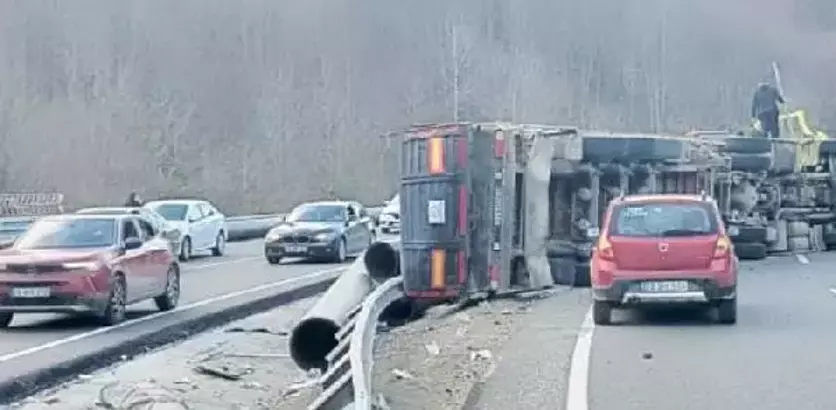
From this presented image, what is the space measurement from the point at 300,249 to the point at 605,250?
1639cm

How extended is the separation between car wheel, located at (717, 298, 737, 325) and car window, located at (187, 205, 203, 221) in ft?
70.5

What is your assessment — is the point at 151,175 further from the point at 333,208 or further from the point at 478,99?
the point at 333,208

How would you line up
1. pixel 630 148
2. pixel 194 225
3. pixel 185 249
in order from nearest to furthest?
pixel 630 148 < pixel 185 249 < pixel 194 225

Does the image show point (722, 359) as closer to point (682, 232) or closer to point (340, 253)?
point (682, 232)

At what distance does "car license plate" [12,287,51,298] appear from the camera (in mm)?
19141

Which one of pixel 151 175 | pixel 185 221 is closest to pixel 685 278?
pixel 185 221

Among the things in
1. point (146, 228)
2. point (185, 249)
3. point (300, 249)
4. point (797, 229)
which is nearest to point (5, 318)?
point (146, 228)

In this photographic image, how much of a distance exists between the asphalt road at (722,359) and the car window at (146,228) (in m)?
6.60

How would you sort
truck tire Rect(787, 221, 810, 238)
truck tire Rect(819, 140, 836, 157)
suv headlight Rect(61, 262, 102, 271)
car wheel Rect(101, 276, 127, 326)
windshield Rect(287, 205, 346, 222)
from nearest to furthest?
suv headlight Rect(61, 262, 102, 271)
car wheel Rect(101, 276, 127, 326)
truck tire Rect(787, 221, 810, 238)
truck tire Rect(819, 140, 836, 157)
windshield Rect(287, 205, 346, 222)

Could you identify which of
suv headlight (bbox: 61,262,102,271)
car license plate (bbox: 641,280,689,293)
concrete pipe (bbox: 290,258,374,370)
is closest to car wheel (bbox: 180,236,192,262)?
suv headlight (bbox: 61,262,102,271)

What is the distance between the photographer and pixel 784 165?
32969 millimetres

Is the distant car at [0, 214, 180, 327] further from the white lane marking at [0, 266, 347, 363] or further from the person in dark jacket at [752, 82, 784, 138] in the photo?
the person in dark jacket at [752, 82, 784, 138]

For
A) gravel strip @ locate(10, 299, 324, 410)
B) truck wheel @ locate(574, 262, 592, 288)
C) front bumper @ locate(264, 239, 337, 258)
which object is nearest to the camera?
gravel strip @ locate(10, 299, 324, 410)

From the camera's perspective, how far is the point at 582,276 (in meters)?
24.9
